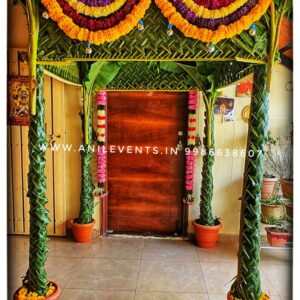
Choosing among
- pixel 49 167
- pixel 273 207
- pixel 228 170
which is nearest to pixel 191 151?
pixel 228 170

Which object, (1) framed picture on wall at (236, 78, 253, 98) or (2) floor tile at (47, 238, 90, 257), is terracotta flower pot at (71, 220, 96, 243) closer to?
(2) floor tile at (47, 238, 90, 257)

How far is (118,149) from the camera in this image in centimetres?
371

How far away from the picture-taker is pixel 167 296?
7.71 ft

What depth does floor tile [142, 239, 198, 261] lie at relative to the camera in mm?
3111

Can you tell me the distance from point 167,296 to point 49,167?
7.08ft

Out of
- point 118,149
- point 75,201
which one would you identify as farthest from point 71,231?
point 118,149

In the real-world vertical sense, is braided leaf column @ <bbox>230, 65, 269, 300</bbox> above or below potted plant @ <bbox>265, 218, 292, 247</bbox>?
above

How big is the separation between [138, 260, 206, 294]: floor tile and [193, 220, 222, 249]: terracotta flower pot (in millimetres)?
405

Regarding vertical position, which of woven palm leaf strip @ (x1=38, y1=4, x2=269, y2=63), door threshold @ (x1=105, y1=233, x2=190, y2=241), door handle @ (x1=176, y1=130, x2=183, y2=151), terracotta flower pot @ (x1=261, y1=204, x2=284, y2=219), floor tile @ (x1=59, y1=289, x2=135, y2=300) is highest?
woven palm leaf strip @ (x1=38, y1=4, x2=269, y2=63)

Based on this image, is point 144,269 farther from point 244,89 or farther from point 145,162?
point 244,89

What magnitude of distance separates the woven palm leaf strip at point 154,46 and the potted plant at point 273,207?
84.6 inches

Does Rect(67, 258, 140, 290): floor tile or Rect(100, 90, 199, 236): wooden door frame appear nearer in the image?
Rect(67, 258, 140, 290): floor tile

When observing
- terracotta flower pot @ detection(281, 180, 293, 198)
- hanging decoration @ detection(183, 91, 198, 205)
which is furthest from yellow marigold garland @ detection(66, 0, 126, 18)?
hanging decoration @ detection(183, 91, 198, 205)

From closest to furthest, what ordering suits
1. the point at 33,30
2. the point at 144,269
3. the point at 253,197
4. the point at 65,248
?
1. the point at 33,30
2. the point at 253,197
3. the point at 144,269
4. the point at 65,248
